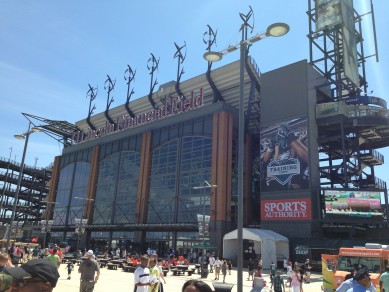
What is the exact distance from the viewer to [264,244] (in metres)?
40.2

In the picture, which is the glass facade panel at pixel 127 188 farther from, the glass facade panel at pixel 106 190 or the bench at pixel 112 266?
the bench at pixel 112 266

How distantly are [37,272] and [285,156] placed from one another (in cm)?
4709

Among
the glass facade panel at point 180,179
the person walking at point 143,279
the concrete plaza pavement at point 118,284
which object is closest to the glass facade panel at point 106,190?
the glass facade panel at point 180,179

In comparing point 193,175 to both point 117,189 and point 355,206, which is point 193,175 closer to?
point 117,189

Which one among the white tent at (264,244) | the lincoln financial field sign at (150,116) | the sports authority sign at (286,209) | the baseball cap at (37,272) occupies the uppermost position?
the lincoln financial field sign at (150,116)

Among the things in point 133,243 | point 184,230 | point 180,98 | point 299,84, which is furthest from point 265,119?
point 133,243

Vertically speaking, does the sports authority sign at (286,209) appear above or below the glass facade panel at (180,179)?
below

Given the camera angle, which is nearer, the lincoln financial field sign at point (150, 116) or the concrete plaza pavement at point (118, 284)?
the concrete plaza pavement at point (118, 284)

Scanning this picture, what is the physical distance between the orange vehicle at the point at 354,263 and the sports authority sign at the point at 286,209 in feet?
83.0

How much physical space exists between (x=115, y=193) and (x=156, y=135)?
1273 cm

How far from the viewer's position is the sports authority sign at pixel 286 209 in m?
44.8

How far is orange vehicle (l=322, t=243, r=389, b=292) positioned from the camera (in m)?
18.2

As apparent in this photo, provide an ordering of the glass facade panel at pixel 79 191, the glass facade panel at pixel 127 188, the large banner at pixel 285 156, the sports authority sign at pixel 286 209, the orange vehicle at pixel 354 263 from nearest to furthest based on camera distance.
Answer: the orange vehicle at pixel 354 263 < the sports authority sign at pixel 286 209 < the large banner at pixel 285 156 < the glass facade panel at pixel 127 188 < the glass facade panel at pixel 79 191

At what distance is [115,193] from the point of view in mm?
65125
